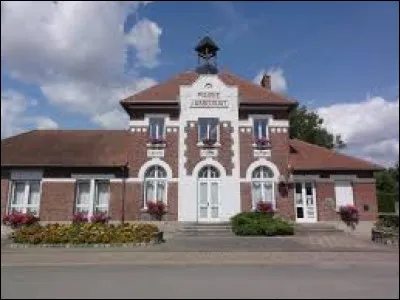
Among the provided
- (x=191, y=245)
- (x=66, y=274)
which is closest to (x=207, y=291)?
(x=66, y=274)

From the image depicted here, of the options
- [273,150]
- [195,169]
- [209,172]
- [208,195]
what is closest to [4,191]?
[195,169]

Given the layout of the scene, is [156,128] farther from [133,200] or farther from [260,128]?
[260,128]

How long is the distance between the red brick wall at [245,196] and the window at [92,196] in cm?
675

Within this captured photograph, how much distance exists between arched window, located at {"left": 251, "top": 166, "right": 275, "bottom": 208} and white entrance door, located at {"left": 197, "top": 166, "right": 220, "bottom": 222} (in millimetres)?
1853

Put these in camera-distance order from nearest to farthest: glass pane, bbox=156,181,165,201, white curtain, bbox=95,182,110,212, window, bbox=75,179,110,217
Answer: window, bbox=75,179,110,217 < white curtain, bbox=95,182,110,212 < glass pane, bbox=156,181,165,201

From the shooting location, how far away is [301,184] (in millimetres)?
23734

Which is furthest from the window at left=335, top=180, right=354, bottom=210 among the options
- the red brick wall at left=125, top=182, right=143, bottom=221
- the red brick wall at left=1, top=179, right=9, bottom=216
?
the red brick wall at left=1, top=179, right=9, bottom=216

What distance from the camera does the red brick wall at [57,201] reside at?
22.9m

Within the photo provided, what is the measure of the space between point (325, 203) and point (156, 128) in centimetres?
943

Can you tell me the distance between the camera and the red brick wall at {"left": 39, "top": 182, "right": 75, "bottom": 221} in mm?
22922

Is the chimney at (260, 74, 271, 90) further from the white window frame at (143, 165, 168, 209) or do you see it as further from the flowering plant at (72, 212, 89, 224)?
the flowering plant at (72, 212, 89, 224)

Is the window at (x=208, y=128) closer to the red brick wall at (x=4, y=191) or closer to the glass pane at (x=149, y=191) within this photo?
the glass pane at (x=149, y=191)

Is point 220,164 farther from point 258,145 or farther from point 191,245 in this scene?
point 191,245

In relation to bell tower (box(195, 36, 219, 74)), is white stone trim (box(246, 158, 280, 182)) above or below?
below
